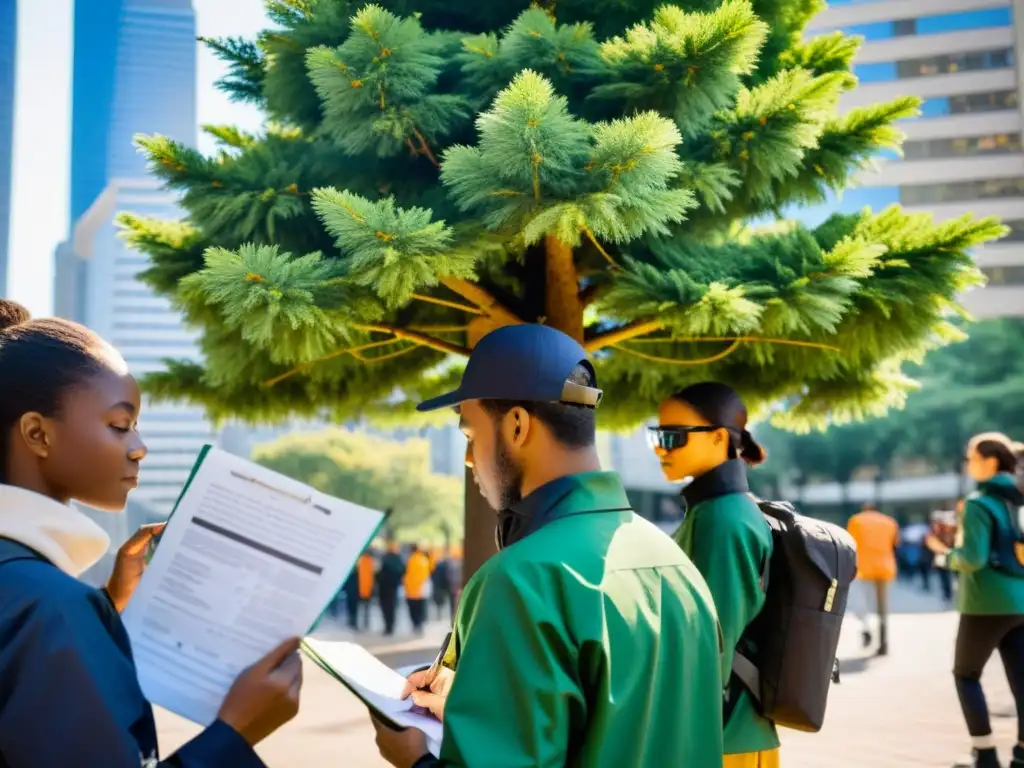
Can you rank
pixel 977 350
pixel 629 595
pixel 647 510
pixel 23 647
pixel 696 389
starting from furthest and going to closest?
pixel 647 510, pixel 977 350, pixel 696 389, pixel 629 595, pixel 23 647

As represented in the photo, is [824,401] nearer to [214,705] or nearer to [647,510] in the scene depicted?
[214,705]

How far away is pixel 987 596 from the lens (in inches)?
231

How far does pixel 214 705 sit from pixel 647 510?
47.0 m

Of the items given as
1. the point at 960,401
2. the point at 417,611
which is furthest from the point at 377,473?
the point at 417,611

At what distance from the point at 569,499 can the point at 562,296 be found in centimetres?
257

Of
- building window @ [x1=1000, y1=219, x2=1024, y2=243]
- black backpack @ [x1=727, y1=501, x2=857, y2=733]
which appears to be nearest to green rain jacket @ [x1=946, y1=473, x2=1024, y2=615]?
black backpack @ [x1=727, y1=501, x2=857, y2=733]

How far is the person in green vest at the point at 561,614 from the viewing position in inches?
70.3

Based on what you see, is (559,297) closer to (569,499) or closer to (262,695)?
(569,499)

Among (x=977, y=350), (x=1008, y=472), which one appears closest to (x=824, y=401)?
(x=1008, y=472)

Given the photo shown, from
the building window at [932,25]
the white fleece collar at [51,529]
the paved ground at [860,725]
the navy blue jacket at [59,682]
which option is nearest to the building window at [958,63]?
the building window at [932,25]

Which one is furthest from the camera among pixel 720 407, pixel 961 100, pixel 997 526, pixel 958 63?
pixel 958 63

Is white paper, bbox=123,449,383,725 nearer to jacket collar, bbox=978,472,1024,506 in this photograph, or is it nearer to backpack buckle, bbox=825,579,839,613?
backpack buckle, bbox=825,579,839,613

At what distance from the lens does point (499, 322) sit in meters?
4.59

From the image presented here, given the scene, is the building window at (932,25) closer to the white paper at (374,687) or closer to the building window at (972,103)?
the building window at (972,103)
